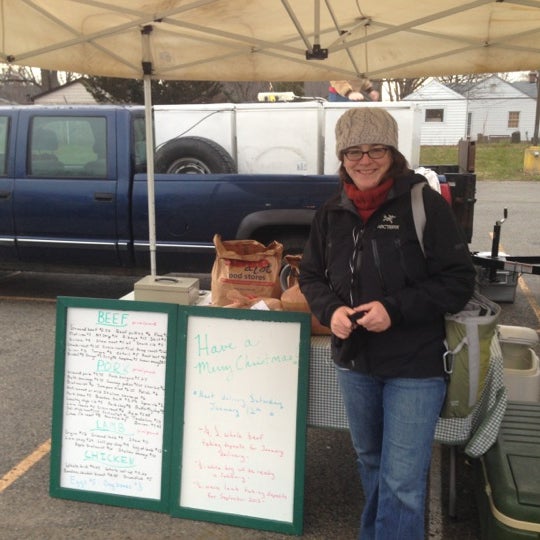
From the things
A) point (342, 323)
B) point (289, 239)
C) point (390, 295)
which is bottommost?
point (289, 239)

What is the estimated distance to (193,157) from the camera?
6094 mm

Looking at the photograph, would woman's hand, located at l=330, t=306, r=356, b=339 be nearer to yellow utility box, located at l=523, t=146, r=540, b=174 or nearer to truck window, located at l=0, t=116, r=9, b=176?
truck window, located at l=0, t=116, r=9, b=176

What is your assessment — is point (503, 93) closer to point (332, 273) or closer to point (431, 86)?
point (431, 86)

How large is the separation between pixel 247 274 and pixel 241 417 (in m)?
0.83

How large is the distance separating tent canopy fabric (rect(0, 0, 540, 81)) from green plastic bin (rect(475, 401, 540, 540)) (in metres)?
2.02

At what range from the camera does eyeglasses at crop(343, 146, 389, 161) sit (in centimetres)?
216

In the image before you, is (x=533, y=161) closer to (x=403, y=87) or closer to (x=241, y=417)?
(x=403, y=87)

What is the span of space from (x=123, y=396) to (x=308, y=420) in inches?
35.4

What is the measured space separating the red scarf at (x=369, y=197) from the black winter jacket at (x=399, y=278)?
0.8 inches

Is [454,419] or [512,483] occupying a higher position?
[454,419]

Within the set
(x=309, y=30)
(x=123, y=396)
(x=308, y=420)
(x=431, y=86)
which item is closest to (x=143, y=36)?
(x=309, y=30)

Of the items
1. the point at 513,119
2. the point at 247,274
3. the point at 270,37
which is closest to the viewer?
the point at 247,274

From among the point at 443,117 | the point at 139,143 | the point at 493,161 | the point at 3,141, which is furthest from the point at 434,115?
the point at 3,141

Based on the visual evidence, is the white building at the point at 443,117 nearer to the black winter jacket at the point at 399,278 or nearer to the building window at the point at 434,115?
the building window at the point at 434,115
